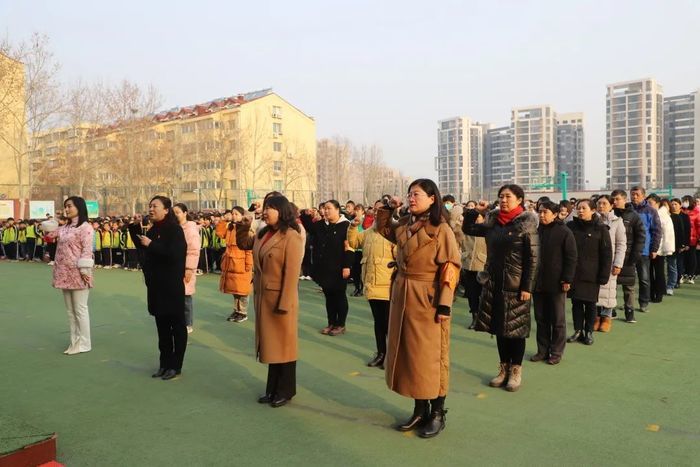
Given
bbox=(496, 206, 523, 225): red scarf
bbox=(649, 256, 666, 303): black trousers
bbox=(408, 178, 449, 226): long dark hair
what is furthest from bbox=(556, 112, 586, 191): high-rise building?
bbox=(408, 178, 449, 226): long dark hair

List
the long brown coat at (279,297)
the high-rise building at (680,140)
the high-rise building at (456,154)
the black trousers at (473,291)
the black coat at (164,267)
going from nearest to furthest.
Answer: the long brown coat at (279,297) → the black coat at (164,267) → the black trousers at (473,291) → the high-rise building at (680,140) → the high-rise building at (456,154)

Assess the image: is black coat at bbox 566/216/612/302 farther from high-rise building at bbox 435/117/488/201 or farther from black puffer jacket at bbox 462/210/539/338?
high-rise building at bbox 435/117/488/201

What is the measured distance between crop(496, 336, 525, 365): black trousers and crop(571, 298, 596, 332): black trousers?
197 cm

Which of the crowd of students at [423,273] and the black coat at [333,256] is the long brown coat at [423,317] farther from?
the black coat at [333,256]

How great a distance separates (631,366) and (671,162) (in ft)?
346

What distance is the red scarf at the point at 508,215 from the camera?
4637 mm

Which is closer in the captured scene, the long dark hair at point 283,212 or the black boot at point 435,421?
the black boot at point 435,421

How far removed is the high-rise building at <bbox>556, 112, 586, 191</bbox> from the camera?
110 m

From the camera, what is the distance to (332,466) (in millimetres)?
3283

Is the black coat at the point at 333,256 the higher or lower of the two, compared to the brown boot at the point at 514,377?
higher

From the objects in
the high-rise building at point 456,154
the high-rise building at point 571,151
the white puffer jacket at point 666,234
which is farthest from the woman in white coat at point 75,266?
the high-rise building at point 571,151

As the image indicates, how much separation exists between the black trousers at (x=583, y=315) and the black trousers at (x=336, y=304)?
9.01ft

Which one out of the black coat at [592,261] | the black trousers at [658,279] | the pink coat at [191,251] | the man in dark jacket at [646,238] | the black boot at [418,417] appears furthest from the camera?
the black trousers at [658,279]

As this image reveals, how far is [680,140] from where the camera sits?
95.9 meters
